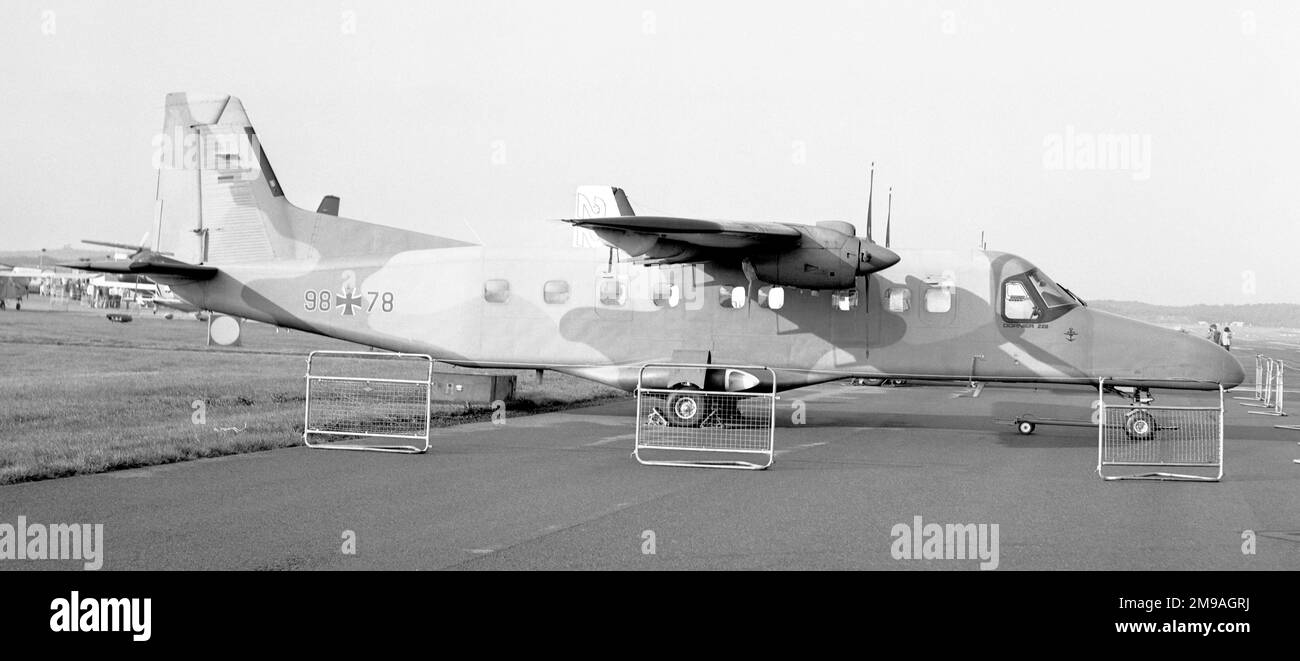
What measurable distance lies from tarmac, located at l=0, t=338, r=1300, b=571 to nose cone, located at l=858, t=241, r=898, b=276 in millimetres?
2807

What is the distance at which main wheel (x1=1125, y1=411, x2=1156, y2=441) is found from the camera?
1562 centimetres

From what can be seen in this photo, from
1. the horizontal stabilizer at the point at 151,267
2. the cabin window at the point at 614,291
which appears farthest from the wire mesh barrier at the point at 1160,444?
the horizontal stabilizer at the point at 151,267

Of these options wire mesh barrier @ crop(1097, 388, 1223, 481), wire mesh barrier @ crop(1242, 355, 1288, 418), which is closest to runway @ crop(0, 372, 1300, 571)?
wire mesh barrier @ crop(1097, 388, 1223, 481)

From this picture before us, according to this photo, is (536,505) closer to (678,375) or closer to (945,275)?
(678,375)

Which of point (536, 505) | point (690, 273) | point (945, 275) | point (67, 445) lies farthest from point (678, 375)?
point (67, 445)

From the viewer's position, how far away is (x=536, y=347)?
58.6 ft

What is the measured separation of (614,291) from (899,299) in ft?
15.4

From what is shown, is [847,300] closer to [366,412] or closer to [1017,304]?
[1017,304]

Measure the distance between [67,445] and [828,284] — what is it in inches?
423

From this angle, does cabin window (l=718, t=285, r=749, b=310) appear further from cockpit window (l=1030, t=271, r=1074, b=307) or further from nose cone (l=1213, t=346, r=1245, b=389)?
nose cone (l=1213, t=346, r=1245, b=389)

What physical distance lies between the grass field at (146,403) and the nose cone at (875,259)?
7006 mm

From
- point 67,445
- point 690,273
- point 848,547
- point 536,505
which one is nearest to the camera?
point 848,547
